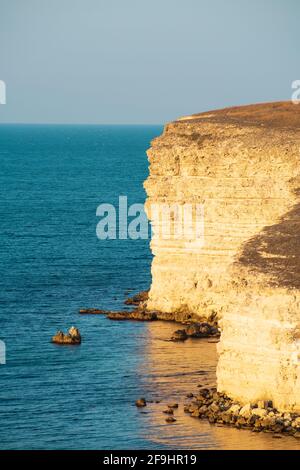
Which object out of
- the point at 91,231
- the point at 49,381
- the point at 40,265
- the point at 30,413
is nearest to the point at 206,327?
the point at 49,381

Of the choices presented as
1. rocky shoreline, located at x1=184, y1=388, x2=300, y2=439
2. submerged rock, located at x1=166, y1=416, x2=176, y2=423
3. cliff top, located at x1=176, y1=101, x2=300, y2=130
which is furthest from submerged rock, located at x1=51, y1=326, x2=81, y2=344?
cliff top, located at x1=176, y1=101, x2=300, y2=130

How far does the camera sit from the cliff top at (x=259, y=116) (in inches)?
3159

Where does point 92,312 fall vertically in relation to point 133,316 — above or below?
above

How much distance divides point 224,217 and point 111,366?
42.9ft

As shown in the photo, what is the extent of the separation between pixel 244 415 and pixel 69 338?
55.3ft

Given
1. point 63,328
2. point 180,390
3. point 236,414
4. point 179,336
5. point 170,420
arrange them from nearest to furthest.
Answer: point 236,414, point 170,420, point 180,390, point 179,336, point 63,328

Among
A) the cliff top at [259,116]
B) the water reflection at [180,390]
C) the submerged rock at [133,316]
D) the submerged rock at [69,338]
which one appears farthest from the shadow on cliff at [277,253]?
the cliff top at [259,116]

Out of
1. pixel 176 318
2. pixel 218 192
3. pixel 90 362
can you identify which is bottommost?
pixel 90 362

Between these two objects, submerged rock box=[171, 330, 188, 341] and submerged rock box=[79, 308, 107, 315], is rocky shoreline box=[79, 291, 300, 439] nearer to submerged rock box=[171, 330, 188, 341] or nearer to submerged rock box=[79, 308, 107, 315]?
submerged rock box=[171, 330, 188, 341]

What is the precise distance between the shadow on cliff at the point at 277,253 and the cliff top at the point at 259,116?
13.7 meters

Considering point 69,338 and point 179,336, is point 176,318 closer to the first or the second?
point 179,336

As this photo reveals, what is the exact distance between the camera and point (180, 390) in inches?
2402

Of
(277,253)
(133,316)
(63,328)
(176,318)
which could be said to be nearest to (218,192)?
(176,318)

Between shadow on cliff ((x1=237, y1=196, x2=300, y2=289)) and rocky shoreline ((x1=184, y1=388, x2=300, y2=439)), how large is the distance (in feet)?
16.3
